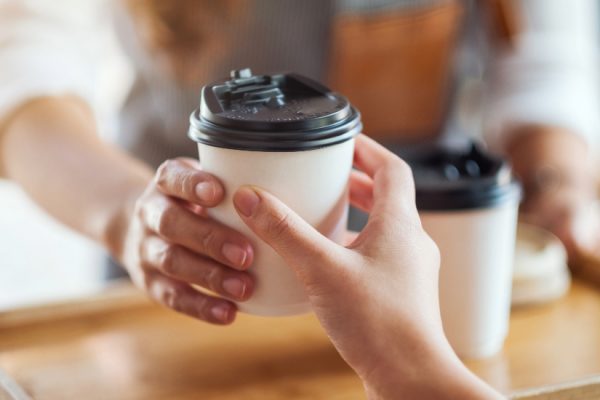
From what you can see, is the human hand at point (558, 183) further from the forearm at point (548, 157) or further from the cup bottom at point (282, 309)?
the cup bottom at point (282, 309)

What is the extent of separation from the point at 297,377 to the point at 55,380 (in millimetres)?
239

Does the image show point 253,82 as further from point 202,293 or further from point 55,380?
point 55,380

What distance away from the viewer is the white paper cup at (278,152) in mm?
605

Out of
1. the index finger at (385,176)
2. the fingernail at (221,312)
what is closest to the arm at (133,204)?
the fingernail at (221,312)

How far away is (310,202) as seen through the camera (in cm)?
64

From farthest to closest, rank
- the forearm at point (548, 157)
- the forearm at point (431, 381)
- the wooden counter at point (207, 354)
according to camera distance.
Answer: the forearm at point (548, 157) < the wooden counter at point (207, 354) < the forearm at point (431, 381)

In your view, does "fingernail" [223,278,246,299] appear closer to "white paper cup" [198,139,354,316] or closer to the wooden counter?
"white paper cup" [198,139,354,316]

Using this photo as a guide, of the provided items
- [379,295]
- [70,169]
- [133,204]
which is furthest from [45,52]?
[379,295]

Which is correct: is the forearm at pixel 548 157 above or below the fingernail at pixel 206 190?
below

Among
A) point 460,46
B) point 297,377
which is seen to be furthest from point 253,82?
point 460,46

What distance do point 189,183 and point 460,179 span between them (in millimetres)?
302

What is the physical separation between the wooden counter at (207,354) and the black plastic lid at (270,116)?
274 millimetres

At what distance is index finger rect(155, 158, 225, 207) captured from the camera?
638mm

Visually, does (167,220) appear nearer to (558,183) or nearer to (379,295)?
(379,295)
